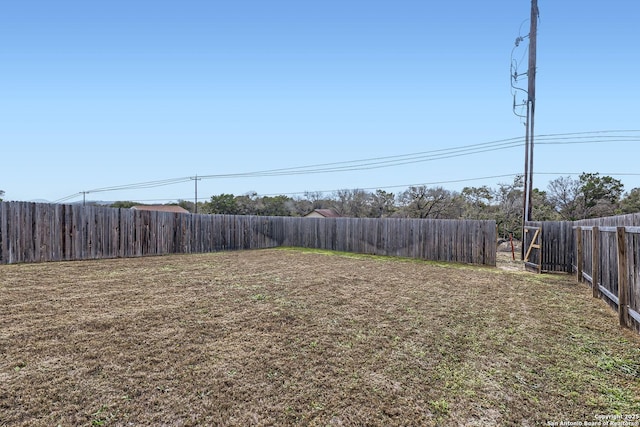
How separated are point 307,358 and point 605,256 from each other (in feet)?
16.8

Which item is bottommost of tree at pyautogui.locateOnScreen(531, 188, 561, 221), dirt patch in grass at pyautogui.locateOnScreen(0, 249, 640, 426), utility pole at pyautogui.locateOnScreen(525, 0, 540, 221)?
dirt patch in grass at pyautogui.locateOnScreen(0, 249, 640, 426)

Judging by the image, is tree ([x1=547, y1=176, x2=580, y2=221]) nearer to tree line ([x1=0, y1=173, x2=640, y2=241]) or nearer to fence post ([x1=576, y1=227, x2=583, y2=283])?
tree line ([x1=0, y1=173, x2=640, y2=241])

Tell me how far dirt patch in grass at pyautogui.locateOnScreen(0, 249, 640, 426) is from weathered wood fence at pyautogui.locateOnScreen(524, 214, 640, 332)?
272mm

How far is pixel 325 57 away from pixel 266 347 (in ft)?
41.0

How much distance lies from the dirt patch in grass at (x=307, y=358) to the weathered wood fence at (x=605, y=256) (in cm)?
27

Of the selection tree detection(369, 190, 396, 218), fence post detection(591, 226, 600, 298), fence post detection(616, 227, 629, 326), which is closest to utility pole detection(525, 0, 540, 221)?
fence post detection(591, 226, 600, 298)

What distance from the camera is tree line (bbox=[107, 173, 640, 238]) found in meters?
20.0

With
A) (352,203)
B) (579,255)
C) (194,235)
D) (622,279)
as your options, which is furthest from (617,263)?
(352,203)

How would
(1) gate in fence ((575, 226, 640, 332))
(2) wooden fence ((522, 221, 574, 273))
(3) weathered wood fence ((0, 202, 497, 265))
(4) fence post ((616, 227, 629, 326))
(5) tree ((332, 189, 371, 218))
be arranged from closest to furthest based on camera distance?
(1) gate in fence ((575, 226, 640, 332)) → (4) fence post ((616, 227, 629, 326)) → (2) wooden fence ((522, 221, 574, 273)) → (3) weathered wood fence ((0, 202, 497, 265)) → (5) tree ((332, 189, 371, 218))

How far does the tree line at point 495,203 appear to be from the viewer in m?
20.0

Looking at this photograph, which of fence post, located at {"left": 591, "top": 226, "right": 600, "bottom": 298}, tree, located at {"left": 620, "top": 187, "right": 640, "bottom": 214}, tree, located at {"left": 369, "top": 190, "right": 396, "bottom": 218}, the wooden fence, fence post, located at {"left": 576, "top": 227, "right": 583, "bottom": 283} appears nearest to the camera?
fence post, located at {"left": 591, "top": 226, "right": 600, "bottom": 298}

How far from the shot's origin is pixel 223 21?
10.3 meters

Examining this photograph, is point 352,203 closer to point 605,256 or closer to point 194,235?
point 194,235

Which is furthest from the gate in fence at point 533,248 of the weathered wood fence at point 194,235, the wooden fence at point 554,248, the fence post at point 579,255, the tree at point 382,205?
the tree at point 382,205
